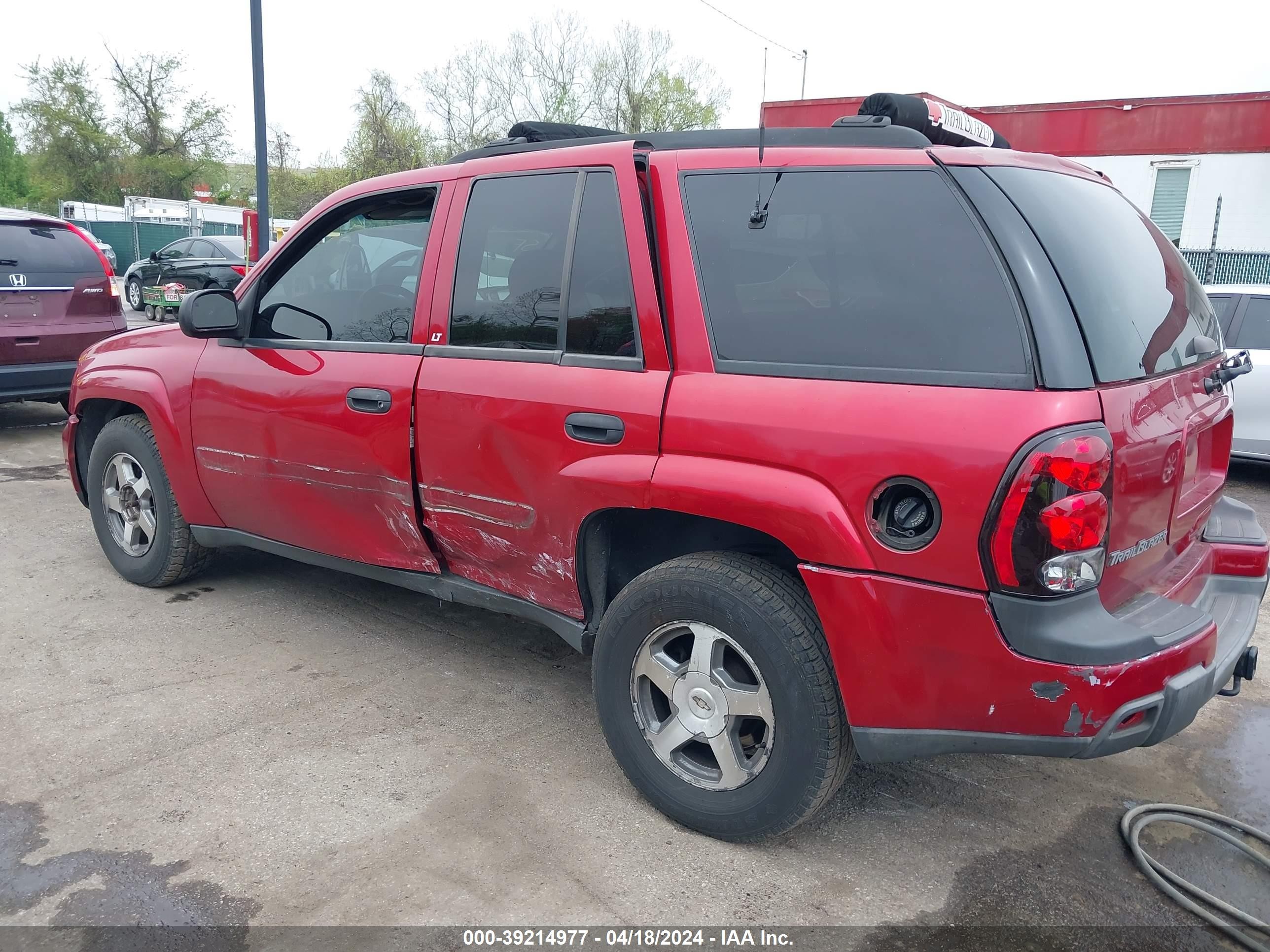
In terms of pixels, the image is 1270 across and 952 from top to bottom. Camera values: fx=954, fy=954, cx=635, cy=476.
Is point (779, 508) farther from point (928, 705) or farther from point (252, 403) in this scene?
point (252, 403)

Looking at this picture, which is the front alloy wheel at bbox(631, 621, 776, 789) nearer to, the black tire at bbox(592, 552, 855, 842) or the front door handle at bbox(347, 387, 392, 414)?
the black tire at bbox(592, 552, 855, 842)

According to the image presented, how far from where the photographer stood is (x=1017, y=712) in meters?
2.23

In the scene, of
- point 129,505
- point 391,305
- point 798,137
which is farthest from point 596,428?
point 129,505

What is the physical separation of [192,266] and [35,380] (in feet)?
39.3

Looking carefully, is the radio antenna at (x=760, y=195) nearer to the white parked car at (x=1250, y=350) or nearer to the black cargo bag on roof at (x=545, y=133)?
the black cargo bag on roof at (x=545, y=133)

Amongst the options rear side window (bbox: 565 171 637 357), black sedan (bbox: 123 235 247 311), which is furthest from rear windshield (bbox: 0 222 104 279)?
black sedan (bbox: 123 235 247 311)

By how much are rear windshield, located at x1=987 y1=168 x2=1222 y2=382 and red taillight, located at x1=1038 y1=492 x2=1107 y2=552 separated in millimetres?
312

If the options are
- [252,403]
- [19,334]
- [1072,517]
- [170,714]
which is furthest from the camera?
[19,334]

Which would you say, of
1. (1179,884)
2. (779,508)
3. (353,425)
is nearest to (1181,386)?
(779,508)

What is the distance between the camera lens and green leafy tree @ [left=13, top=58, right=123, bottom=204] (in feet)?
152

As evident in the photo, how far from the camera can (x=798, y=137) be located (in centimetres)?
275

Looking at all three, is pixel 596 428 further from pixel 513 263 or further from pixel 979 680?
pixel 979 680

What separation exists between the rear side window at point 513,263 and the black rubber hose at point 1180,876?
228 centimetres

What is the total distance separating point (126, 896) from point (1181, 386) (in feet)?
10.1
